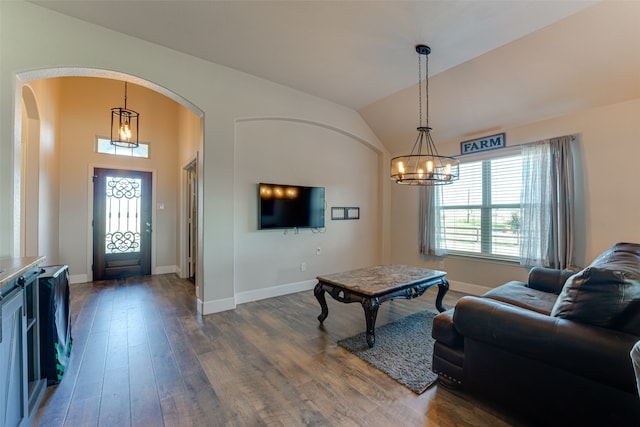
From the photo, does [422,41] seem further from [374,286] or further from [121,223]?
[121,223]

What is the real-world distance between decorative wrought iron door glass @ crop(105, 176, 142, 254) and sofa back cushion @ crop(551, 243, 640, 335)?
6.37 meters

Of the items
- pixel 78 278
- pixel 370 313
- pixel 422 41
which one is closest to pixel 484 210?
pixel 422 41

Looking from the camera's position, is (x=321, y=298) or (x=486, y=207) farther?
(x=486, y=207)

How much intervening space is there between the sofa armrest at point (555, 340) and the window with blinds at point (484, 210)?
2948mm

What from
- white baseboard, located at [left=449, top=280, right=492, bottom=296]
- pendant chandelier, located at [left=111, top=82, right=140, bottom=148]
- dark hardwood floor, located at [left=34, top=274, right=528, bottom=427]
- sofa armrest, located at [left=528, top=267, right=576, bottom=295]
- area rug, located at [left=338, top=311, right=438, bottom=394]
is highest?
pendant chandelier, located at [left=111, top=82, right=140, bottom=148]

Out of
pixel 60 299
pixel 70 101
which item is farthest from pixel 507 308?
pixel 70 101

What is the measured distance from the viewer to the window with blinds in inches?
162

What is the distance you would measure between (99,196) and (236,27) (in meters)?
4.26

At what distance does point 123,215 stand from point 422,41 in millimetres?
5761

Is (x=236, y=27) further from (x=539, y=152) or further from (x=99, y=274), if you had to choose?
(x=99, y=274)

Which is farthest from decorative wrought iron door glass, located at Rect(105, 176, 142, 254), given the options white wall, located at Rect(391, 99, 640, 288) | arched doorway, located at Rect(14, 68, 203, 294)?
white wall, located at Rect(391, 99, 640, 288)

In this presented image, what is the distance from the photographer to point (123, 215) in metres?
5.35

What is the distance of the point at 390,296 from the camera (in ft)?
8.86

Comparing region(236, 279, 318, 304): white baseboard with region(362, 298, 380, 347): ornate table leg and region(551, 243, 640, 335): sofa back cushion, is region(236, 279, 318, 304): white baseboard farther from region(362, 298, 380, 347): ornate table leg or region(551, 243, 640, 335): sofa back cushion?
region(551, 243, 640, 335): sofa back cushion
